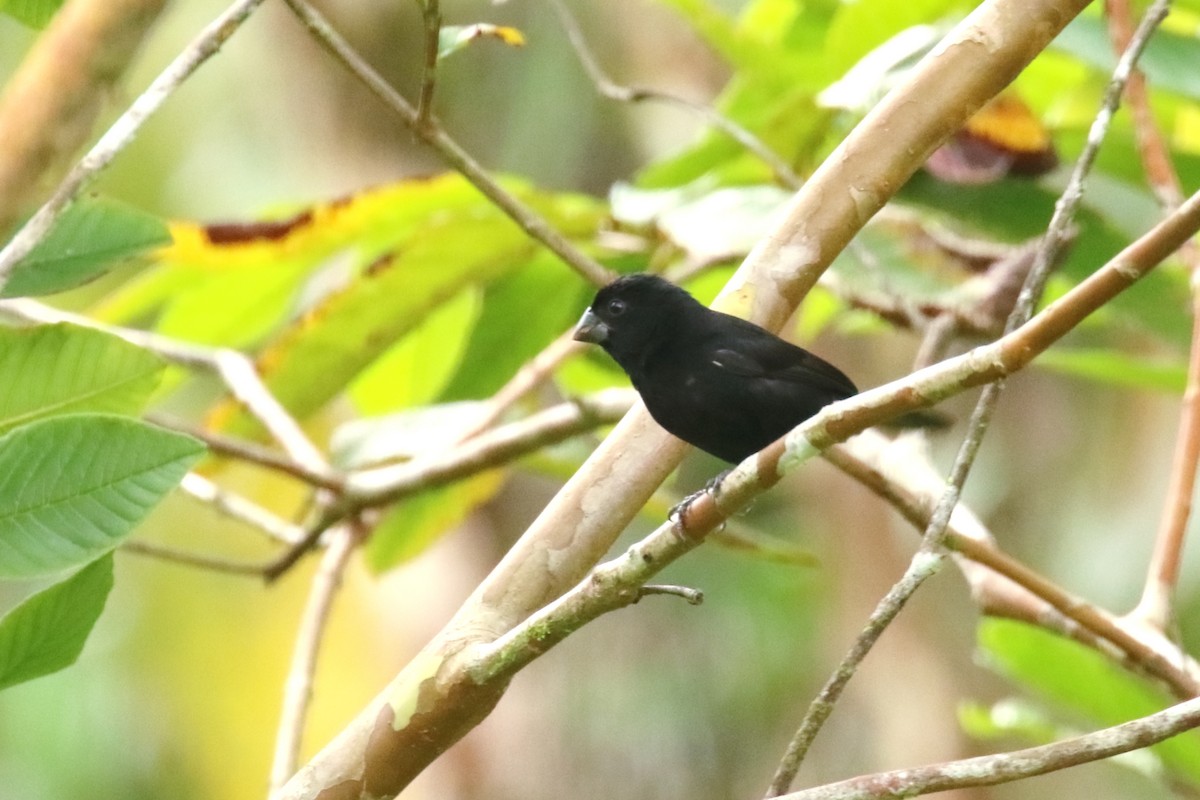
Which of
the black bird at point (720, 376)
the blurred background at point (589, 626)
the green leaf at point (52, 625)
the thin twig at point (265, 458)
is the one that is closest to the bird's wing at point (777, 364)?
the black bird at point (720, 376)

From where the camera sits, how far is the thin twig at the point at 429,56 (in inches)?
81.3

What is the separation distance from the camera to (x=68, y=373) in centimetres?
197

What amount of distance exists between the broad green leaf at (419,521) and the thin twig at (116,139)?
1929 millimetres

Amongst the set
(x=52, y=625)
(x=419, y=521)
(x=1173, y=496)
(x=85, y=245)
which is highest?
(x=85, y=245)

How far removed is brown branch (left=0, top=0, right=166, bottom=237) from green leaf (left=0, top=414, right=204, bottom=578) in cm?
45

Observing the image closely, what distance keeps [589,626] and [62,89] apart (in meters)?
6.41

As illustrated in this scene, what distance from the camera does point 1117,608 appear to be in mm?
6824

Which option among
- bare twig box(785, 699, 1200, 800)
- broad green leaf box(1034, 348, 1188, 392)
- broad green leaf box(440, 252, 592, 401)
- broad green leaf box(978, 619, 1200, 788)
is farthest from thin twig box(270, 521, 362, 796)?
broad green leaf box(1034, 348, 1188, 392)

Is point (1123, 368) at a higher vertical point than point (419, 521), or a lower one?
lower

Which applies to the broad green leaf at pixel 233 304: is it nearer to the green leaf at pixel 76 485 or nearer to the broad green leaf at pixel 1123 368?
the green leaf at pixel 76 485

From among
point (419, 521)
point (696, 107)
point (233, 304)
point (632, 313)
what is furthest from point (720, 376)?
point (233, 304)

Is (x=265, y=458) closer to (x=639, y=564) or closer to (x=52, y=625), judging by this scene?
(x=52, y=625)

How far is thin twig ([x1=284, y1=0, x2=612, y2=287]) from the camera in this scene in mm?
2133

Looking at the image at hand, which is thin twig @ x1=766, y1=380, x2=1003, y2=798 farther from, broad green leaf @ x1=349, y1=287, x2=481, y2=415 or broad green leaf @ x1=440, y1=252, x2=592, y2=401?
broad green leaf @ x1=349, y1=287, x2=481, y2=415
